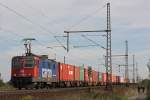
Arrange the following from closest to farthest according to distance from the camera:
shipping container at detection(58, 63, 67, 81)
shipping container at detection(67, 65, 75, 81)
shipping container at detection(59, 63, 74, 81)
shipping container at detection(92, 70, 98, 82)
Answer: shipping container at detection(58, 63, 67, 81), shipping container at detection(59, 63, 74, 81), shipping container at detection(67, 65, 75, 81), shipping container at detection(92, 70, 98, 82)

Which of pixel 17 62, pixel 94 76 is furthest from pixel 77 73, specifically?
pixel 17 62

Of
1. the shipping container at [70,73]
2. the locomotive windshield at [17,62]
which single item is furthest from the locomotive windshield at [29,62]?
the shipping container at [70,73]

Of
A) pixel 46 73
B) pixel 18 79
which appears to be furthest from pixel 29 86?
pixel 46 73

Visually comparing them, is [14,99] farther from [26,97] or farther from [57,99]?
[57,99]

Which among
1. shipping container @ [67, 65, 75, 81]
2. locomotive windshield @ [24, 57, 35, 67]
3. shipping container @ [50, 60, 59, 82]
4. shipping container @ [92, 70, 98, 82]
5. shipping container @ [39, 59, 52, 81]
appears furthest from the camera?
shipping container @ [92, 70, 98, 82]

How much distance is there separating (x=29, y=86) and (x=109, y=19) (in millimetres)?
11071

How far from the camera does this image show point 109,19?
150 ft

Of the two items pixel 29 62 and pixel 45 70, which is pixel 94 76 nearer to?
pixel 45 70

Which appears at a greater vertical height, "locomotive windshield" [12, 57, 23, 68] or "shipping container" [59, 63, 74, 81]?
"locomotive windshield" [12, 57, 23, 68]

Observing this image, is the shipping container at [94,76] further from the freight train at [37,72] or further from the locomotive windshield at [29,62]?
the locomotive windshield at [29,62]

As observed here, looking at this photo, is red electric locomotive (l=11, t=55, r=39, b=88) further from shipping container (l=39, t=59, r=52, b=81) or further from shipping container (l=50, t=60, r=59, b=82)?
shipping container (l=50, t=60, r=59, b=82)

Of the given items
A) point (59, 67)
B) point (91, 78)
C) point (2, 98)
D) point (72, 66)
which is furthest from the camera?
point (91, 78)

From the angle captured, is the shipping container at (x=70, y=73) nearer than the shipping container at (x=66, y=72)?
No

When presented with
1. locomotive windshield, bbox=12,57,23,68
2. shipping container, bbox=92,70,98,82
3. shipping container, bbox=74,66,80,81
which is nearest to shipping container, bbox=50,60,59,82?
locomotive windshield, bbox=12,57,23,68
